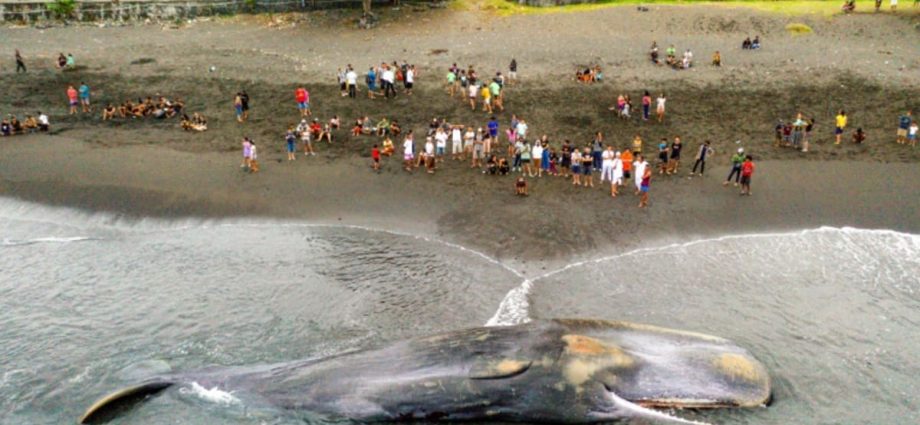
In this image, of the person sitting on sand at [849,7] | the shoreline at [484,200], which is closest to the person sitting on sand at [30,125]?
the shoreline at [484,200]

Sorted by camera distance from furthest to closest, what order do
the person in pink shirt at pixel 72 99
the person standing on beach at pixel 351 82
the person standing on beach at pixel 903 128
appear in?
the person standing on beach at pixel 351 82 → the person in pink shirt at pixel 72 99 → the person standing on beach at pixel 903 128

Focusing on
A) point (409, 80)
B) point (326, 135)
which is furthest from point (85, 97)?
point (409, 80)

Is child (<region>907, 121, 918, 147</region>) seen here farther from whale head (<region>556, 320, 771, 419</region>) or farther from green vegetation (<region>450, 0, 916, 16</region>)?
whale head (<region>556, 320, 771, 419</region>)

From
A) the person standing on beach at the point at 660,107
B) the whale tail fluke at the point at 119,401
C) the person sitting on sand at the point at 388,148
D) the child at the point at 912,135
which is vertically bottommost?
the whale tail fluke at the point at 119,401

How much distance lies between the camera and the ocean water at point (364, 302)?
642 inches

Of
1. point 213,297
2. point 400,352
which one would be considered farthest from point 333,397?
point 213,297

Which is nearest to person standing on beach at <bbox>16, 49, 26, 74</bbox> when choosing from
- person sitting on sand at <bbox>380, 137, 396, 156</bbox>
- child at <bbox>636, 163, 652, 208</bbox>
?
person sitting on sand at <bbox>380, 137, 396, 156</bbox>

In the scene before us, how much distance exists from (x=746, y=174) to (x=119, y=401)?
23.1m

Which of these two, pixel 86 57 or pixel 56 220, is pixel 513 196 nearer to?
pixel 56 220

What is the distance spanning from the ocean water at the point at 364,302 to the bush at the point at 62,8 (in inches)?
1210

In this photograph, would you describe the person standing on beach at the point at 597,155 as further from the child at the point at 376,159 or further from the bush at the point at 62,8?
the bush at the point at 62,8

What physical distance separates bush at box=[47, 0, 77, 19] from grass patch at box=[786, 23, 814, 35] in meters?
51.9

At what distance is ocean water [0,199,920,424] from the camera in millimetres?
16312

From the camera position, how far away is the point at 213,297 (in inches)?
818
